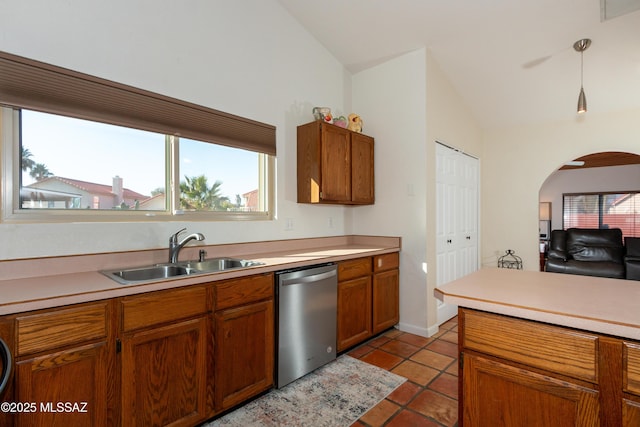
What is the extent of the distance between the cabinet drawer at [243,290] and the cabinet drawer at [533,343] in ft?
3.93

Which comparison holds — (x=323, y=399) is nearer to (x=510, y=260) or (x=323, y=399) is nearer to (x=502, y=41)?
(x=502, y=41)

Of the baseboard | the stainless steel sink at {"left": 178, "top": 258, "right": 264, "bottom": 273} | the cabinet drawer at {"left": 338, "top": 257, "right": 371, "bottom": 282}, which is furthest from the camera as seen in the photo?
the baseboard

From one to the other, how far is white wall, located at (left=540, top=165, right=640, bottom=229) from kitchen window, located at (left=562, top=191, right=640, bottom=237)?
121mm

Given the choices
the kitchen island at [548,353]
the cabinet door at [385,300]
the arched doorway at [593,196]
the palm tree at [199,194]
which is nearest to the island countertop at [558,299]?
the kitchen island at [548,353]

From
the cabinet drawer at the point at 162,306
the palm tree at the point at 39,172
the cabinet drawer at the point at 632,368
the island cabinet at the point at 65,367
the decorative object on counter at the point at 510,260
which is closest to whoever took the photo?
the cabinet drawer at the point at 632,368

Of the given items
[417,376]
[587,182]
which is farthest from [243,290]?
[587,182]

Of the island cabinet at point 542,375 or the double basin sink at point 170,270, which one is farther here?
the double basin sink at point 170,270

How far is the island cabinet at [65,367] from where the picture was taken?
1.25m

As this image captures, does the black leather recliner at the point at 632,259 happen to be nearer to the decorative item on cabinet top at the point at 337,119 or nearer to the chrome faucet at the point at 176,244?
the decorative item on cabinet top at the point at 337,119

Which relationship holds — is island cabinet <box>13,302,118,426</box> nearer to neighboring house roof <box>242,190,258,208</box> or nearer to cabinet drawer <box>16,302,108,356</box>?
cabinet drawer <box>16,302,108,356</box>

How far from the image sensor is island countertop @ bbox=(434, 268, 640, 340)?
1058 millimetres

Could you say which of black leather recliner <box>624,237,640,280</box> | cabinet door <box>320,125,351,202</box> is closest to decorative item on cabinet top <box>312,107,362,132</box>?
cabinet door <box>320,125,351,202</box>

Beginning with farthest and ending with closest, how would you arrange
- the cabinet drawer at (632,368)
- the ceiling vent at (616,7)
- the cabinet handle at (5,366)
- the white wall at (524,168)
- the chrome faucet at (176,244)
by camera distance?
the white wall at (524,168), the ceiling vent at (616,7), the chrome faucet at (176,244), the cabinet drawer at (632,368), the cabinet handle at (5,366)

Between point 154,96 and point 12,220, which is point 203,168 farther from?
point 12,220
